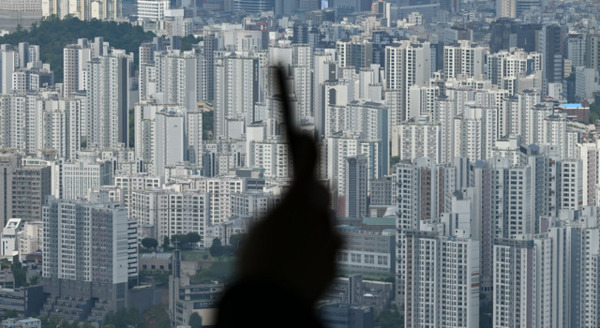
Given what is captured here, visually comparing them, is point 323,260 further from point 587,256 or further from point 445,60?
point 445,60

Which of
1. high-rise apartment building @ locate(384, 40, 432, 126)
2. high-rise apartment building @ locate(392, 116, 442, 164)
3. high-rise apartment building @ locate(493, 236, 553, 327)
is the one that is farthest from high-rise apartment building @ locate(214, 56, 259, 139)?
high-rise apartment building @ locate(493, 236, 553, 327)

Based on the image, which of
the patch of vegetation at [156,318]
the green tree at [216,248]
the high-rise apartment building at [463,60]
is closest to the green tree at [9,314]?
the patch of vegetation at [156,318]

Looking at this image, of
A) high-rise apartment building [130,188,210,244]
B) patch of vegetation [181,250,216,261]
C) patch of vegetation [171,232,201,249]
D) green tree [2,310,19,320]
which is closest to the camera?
green tree [2,310,19,320]

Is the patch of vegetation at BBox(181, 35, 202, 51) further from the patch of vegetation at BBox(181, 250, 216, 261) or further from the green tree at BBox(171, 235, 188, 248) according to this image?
the patch of vegetation at BBox(181, 250, 216, 261)

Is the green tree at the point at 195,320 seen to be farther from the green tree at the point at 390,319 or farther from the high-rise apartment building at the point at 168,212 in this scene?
the high-rise apartment building at the point at 168,212

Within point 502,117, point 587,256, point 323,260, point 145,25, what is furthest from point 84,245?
point 145,25

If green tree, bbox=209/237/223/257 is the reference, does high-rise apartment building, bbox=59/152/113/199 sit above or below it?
above
